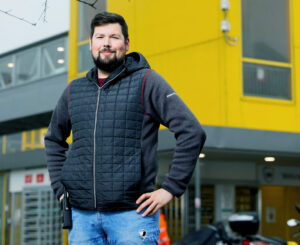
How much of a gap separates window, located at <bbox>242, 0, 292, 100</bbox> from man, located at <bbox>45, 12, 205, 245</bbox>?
10617 millimetres

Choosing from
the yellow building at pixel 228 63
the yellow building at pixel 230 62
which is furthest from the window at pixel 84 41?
the yellow building at pixel 230 62

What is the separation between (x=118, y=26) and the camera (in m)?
2.91

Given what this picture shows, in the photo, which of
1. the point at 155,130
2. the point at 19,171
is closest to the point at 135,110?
the point at 155,130

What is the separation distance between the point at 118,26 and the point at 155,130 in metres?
0.51

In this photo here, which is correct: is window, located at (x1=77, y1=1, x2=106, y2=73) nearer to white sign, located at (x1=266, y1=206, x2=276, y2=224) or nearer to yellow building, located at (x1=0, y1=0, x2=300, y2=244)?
yellow building, located at (x1=0, y1=0, x2=300, y2=244)

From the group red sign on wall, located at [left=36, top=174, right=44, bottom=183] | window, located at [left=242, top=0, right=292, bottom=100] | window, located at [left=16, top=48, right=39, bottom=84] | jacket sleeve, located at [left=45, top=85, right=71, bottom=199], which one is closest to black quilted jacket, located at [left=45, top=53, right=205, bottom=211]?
jacket sleeve, located at [left=45, top=85, right=71, bottom=199]

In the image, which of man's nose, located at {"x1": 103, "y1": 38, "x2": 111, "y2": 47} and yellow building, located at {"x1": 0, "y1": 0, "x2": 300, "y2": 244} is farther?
yellow building, located at {"x1": 0, "y1": 0, "x2": 300, "y2": 244}

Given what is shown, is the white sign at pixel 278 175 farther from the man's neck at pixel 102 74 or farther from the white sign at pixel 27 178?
the man's neck at pixel 102 74

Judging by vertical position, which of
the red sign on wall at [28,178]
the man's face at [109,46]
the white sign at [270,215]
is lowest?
the white sign at [270,215]

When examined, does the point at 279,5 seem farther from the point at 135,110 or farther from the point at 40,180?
the point at 135,110

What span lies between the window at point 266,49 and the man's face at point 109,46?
1060 cm

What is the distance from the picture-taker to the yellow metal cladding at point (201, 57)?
1289 centimetres

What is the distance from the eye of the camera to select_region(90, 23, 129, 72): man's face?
2.89 metres

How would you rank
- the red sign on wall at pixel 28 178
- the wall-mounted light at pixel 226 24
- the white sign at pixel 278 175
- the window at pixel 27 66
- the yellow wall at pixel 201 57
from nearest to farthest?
the wall-mounted light at pixel 226 24
the yellow wall at pixel 201 57
the white sign at pixel 278 175
the window at pixel 27 66
the red sign on wall at pixel 28 178
